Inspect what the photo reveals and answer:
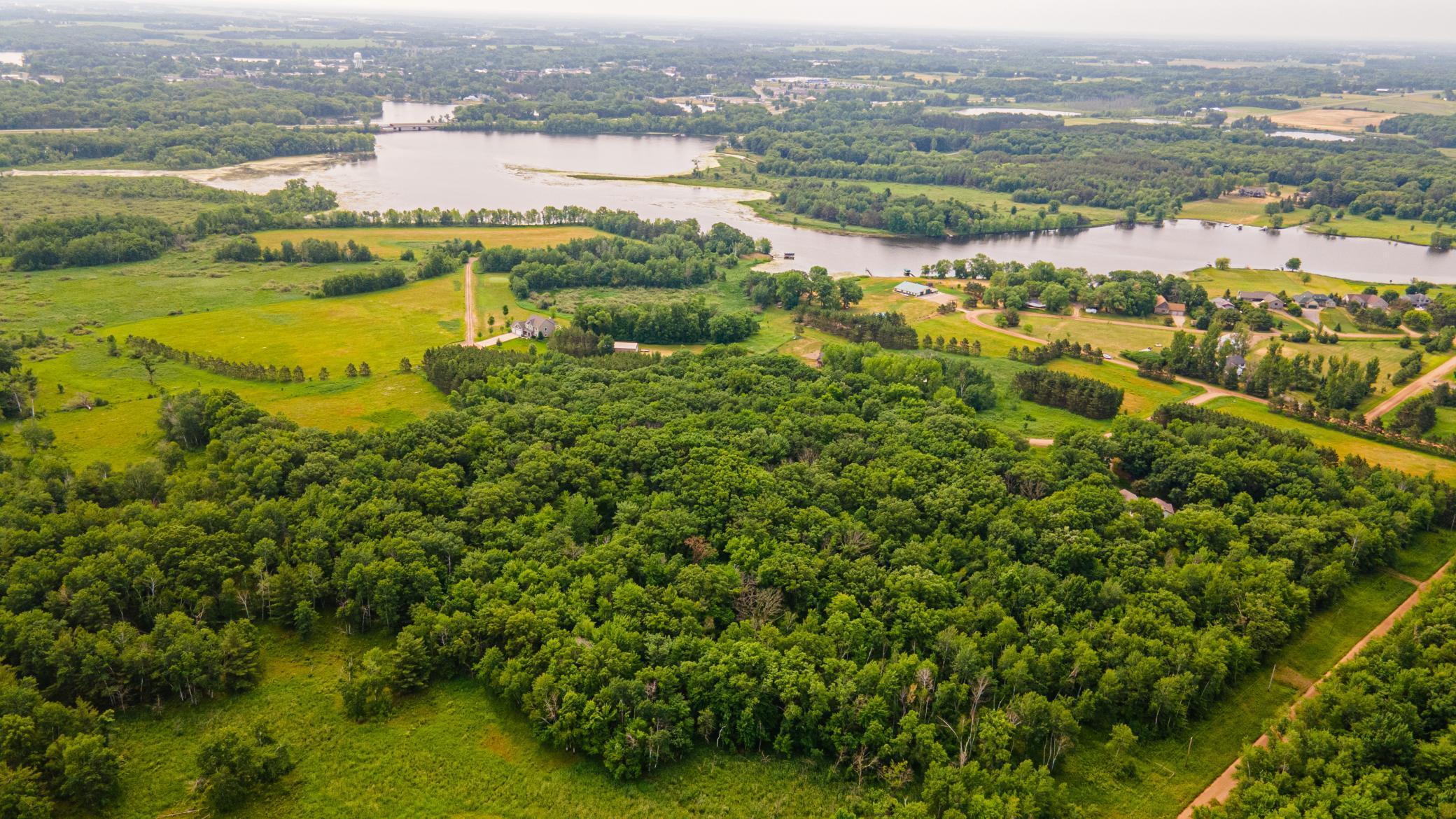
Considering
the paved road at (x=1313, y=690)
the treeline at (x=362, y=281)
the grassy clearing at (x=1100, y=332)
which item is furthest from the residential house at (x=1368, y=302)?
the treeline at (x=362, y=281)

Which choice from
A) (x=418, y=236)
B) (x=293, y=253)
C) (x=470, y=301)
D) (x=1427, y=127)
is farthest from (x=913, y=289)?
(x=1427, y=127)

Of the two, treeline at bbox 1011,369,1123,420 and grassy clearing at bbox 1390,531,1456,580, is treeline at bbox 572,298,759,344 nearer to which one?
treeline at bbox 1011,369,1123,420

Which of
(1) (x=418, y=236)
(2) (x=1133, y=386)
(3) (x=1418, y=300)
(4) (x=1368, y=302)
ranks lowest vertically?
(2) (x=1133, y=386)

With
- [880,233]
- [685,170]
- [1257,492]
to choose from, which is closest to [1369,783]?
[1257,492]

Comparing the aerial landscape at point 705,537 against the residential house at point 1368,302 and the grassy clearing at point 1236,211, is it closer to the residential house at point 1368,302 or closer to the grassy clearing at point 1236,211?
the residential house at point 1368,302

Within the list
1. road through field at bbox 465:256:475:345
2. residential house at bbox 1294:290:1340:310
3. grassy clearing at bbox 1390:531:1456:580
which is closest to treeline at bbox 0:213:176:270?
road through field at bbox 465:256:475:345

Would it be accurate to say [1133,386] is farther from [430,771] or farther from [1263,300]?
[430,771]

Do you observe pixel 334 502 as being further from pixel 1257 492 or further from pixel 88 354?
pixel 1257 492
